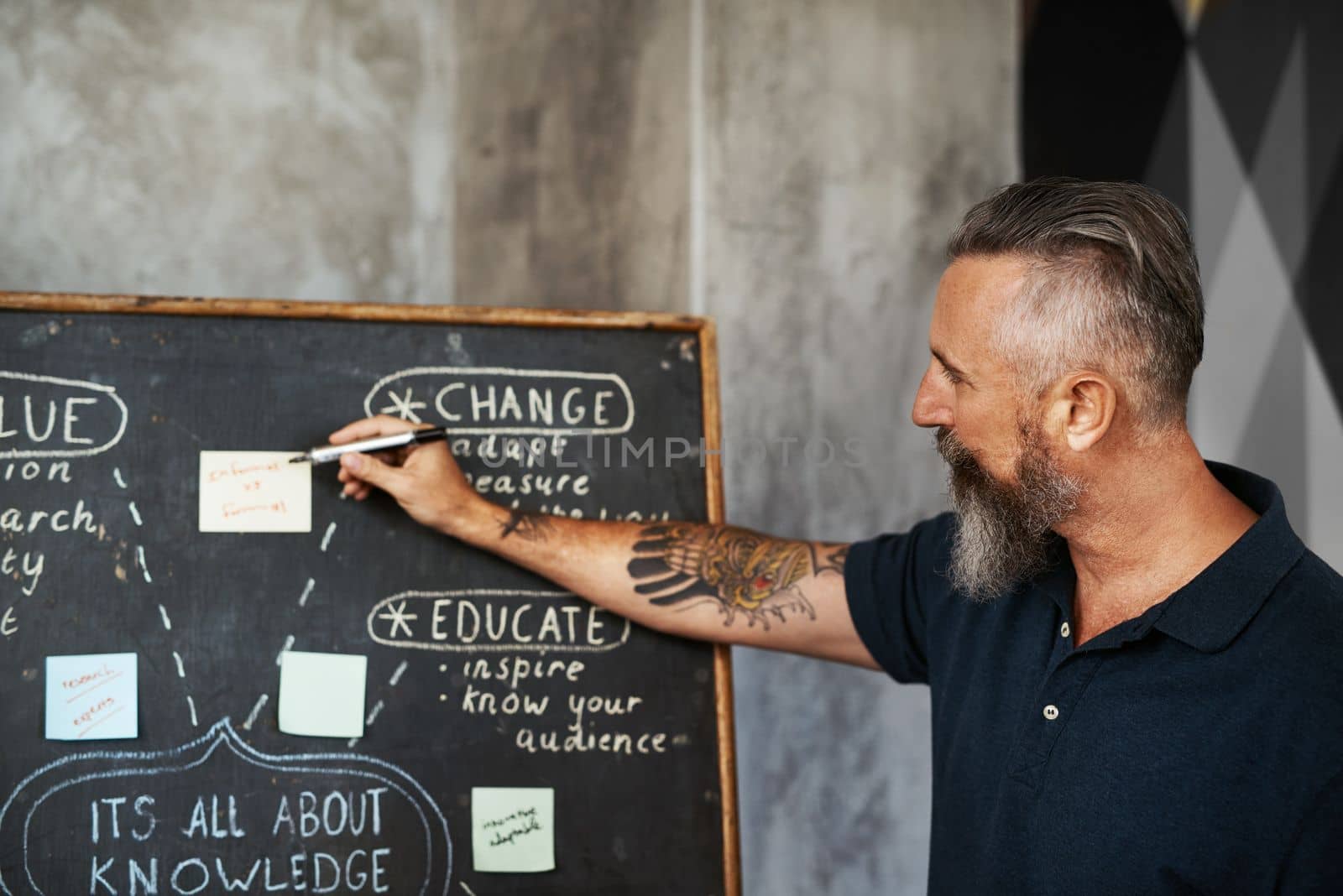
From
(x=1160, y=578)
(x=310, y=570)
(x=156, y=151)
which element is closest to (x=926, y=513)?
(x=1160, y=578)

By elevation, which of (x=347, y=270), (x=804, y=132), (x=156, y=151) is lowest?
(x=347, y=270)

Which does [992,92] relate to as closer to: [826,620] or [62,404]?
[826,620]

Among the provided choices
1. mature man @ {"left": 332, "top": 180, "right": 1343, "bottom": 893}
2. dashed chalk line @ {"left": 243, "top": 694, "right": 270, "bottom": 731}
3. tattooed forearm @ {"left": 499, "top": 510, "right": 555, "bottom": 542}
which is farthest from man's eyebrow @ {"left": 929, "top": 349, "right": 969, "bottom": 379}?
dashed chalk line @ {"left": 243, "top": 694, "right": 270, "bottom": 731}

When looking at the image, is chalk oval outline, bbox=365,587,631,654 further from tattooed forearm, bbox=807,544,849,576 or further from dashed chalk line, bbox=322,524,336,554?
tattooed forearm, bbox=807,544,849,576

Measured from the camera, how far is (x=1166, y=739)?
1.30 metres

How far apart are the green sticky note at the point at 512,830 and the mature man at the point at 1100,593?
1.29 feet

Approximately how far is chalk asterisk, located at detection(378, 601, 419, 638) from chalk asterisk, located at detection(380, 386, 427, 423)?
0.94 ft

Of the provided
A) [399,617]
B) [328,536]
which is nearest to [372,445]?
[328,536]

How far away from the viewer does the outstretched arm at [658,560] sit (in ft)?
5.49

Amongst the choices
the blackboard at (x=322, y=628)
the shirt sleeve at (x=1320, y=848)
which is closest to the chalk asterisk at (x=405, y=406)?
the blackboard at (x=322, y=628)

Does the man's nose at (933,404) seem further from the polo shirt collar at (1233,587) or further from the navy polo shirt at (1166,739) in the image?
the polo shirt collar at (1233,587)

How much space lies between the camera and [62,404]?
5.27ft

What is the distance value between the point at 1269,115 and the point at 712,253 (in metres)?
1.28

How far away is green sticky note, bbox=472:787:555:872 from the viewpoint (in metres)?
1.66
